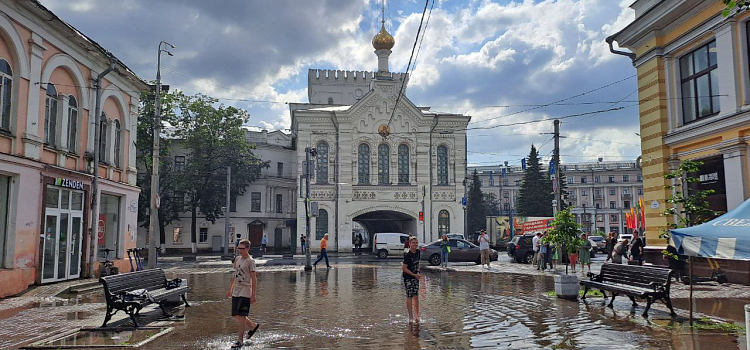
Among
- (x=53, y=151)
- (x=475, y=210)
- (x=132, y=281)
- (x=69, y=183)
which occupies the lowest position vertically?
(x=132, y=281)

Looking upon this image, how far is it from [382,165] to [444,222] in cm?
704

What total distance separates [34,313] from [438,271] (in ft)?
53.7

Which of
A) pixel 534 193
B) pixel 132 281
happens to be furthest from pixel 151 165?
pixel 534 193

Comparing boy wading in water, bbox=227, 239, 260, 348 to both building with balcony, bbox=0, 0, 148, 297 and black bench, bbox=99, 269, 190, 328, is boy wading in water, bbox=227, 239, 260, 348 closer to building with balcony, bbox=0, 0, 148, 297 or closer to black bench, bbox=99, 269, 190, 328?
black bench, bbox=99, 269, 190, 328

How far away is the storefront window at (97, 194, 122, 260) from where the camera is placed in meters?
20.8

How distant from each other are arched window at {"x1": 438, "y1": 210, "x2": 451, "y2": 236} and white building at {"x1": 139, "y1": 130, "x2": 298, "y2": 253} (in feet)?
44.7

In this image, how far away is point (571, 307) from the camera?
11930mm

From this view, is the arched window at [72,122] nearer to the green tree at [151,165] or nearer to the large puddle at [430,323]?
the large puddle at [430,323]

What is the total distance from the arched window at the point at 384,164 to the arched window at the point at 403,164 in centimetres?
97

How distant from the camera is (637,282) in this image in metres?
11.3

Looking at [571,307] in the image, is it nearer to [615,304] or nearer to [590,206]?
[615,304]

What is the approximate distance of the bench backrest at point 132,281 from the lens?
9609mm

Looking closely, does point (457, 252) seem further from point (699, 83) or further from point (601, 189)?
point (601, 189)

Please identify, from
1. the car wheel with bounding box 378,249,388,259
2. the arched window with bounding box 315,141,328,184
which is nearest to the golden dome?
the arched window with bounding box 315,141,328,184
